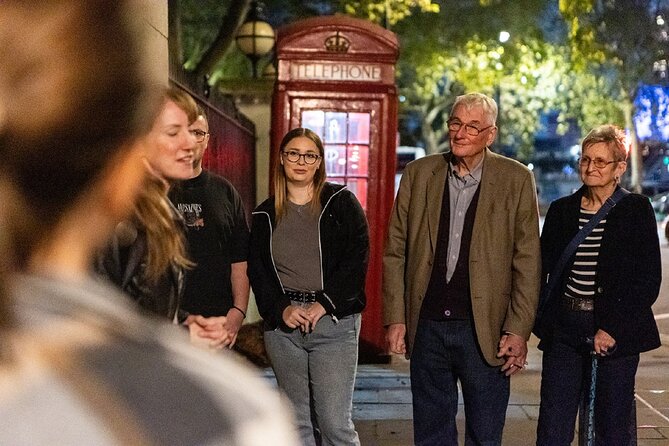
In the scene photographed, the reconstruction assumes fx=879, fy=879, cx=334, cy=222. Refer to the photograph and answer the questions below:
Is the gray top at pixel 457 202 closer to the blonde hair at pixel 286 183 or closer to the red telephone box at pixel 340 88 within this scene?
the blonde hair at pixel 286 183

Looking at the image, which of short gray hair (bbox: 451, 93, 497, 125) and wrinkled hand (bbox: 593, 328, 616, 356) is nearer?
wrinkled hand (bbox: 593, 328, 616, 356)

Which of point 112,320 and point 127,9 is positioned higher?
point 127,9

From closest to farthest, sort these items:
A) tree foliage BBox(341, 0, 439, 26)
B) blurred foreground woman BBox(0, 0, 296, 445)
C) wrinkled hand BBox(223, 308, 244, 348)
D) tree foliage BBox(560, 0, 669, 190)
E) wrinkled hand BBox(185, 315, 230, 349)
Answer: blurred foreground woman BBox(0, 0, 296, 445)
wrinkled hand BBox(185, 315, 230, 349)
wrinkled hand BBox(223, 308, 244, 348)
tree foliage BBox(341, 0, 439, 26)
tree foliage BBox(560, 0, 669, 190)

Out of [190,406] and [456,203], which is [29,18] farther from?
[456,203]

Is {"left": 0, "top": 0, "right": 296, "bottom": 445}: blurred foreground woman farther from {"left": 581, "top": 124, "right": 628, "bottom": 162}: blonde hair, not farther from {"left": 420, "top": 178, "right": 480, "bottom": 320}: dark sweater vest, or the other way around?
{"left": 581, "top": 124, "right": 628, "bottom": 162}: blonde hair

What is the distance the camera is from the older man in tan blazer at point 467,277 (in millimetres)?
4035

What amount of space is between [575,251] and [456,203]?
23.2 inches

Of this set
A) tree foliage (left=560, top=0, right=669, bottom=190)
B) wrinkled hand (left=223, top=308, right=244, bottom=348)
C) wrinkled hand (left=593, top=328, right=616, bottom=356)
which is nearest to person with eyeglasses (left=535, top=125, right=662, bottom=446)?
wrinkled hand (left=593, top=328, right=616, bottom=356)

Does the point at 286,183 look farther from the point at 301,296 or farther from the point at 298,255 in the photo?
the point at 301,296

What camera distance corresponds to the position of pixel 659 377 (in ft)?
23.1

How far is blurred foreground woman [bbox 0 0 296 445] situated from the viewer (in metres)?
0.61

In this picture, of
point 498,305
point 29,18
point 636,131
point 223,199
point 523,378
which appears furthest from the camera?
point 636,131

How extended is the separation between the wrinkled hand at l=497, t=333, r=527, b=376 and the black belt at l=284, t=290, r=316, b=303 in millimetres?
896

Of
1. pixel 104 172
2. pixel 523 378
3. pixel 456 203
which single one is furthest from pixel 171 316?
pixel 523 378
